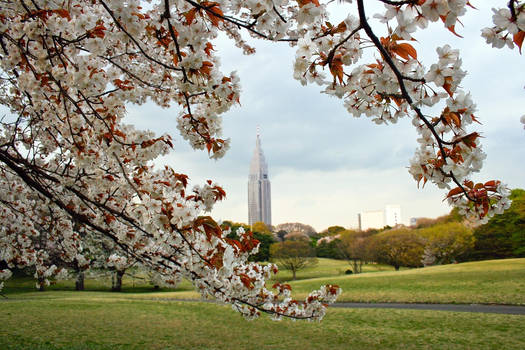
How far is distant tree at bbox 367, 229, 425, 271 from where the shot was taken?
33.2 metres

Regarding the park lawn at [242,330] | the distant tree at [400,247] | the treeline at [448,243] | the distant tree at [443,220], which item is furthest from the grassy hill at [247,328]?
the distant tree at [443,220]

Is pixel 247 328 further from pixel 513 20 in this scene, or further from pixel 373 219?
pixel 373 219

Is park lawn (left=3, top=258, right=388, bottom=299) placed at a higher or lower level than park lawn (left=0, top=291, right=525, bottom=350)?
lower

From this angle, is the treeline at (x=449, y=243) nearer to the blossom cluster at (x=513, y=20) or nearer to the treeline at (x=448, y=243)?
the treeline at (x=448, y=243)

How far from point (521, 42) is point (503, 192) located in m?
0.74

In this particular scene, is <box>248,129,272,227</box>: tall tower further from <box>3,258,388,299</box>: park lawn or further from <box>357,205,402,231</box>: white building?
<box>3,258,388,299</box>: park lawn

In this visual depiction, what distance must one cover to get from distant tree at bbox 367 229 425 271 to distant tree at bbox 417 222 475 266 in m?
0.75

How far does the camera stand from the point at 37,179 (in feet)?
12.7

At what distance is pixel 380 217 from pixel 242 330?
81191mm

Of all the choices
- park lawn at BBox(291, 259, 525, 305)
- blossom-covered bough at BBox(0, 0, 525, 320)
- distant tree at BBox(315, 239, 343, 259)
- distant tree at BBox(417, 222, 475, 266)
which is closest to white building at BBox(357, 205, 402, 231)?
distant tree at BBox(315, 239, 343, 259)

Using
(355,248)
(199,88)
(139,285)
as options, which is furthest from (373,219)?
(199,88)

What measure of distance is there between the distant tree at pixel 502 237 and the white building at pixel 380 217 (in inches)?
1817

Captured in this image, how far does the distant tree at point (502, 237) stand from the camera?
26.7m

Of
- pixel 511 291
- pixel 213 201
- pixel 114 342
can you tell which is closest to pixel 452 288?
pixel 511 291
